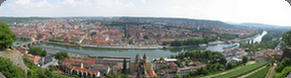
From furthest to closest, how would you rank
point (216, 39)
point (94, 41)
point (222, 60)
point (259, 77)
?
point (216, 39), point (94, 41), point (222, 60), point (259, 77)

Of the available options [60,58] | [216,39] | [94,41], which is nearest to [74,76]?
[60,58]

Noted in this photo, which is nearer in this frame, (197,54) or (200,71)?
(200,71)

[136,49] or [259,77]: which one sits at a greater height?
[259,77]

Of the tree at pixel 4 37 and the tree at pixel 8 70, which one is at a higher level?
the tree at pixel 4 37

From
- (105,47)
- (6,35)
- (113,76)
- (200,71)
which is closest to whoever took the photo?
(6,35)

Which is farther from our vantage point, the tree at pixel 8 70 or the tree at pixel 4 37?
the tree at pixel 4 37

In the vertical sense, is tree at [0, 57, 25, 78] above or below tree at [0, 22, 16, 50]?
below

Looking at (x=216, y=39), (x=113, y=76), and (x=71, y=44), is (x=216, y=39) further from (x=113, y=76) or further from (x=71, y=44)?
(x=113, y=76)

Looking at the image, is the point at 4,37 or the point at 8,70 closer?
the point at 8,70

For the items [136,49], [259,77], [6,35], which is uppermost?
[6,35]

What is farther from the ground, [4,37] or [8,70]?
[4,37]

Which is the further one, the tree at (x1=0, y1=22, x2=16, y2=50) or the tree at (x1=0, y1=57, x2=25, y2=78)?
the tree at (x1=0, y1=22, x2=16, y2=50)
